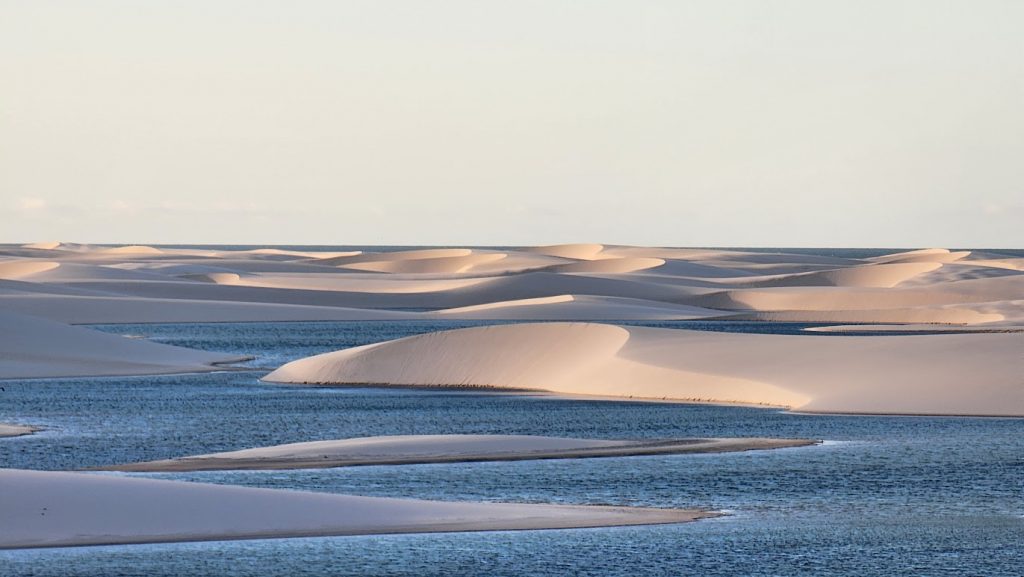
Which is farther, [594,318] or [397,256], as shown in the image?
[397,256]

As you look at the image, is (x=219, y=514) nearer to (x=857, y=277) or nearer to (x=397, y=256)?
(x=857, y=277)

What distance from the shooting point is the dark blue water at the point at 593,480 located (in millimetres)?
15719

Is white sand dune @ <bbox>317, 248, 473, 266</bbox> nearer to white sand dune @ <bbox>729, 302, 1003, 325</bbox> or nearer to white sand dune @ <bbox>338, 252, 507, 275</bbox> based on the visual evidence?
white sand dune @ <bbox>338, 252, 507, 275</bbox>

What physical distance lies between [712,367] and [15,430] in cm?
1430

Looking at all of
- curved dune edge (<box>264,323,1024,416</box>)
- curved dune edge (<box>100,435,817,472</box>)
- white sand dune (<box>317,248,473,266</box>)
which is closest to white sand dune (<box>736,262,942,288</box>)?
white sand dune (<box>317,248,473,266</box>)

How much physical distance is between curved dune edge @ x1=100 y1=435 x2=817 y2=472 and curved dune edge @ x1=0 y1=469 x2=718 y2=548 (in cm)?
413

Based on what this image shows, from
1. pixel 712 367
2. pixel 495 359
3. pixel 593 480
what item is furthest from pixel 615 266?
pixel 593 480

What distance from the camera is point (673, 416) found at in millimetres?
31484

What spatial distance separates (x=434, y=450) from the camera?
25.3 meters

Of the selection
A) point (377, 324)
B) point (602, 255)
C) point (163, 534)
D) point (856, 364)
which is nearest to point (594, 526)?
point (163, 534)

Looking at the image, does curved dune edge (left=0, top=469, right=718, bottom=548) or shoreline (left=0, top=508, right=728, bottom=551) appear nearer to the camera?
shoreline (left=0, top=508, right=728, bottom=551)

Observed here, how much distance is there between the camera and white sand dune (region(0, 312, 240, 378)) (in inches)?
1752

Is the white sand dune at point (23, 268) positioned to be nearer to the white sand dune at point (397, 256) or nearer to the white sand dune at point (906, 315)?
the white sand dune at point (397, 256)

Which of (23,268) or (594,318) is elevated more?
(23,268)
